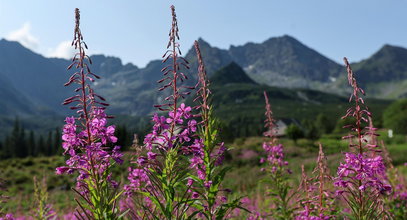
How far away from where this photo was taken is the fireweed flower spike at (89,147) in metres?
2.96

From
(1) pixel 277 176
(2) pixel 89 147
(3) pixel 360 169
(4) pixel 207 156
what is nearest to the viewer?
(2) pixel 89 147

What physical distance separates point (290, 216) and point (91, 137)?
4.67m

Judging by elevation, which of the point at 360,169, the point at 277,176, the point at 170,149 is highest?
the point at 170,149

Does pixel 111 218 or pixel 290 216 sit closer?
pixel 111 218

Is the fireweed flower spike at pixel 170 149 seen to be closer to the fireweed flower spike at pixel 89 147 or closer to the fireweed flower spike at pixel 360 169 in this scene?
the fireweed flower spike at pixel 89 147

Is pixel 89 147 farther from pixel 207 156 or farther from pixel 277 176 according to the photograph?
pixel 277 176

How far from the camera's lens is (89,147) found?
2.88 metres

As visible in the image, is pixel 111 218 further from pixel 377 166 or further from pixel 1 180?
pixel 377 166

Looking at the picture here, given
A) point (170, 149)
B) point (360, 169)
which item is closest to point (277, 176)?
point (360, 169)

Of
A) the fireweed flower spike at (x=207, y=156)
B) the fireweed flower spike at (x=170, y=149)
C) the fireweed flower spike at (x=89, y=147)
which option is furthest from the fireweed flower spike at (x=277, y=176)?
the fireweed flower spike at (x=89, y=147)

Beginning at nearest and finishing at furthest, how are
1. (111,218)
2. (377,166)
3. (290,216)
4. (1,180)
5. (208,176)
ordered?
(111,218), (377,166), (208,176), (1,180), (290,216)

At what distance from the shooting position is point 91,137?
3.01m

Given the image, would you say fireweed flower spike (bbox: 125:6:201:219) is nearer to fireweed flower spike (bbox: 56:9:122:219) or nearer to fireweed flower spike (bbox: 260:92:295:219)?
fireweed flower spike (bbox: 56:9:122:219)

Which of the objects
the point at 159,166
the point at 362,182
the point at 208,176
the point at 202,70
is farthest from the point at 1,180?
the point at 362,182
